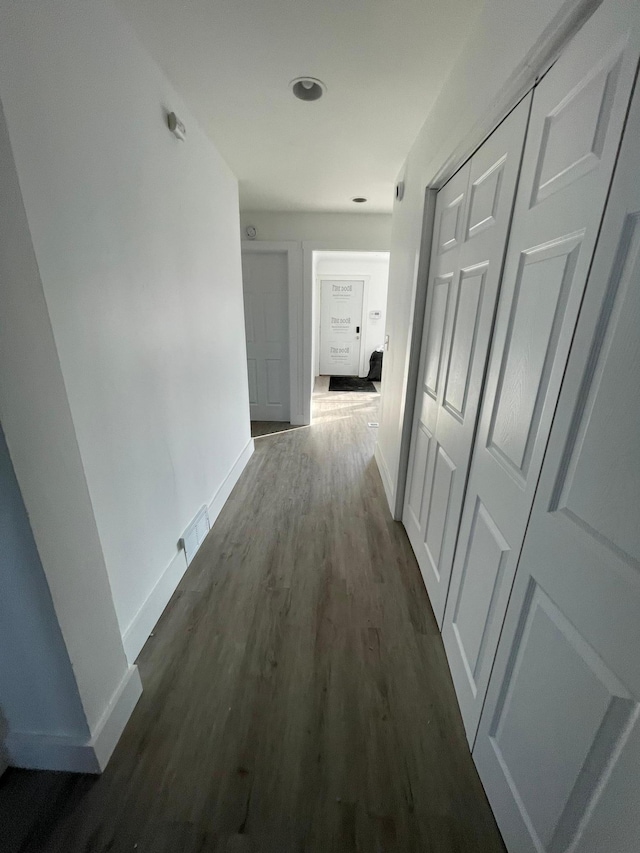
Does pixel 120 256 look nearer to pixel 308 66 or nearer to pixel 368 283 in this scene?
pixel 308 66

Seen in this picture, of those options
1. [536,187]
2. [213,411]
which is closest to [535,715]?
[536,187]

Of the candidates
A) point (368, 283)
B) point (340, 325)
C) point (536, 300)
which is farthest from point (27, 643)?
point (368, 283)

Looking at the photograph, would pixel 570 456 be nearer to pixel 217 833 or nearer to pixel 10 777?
pixel 217 833

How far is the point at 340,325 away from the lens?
7.08 meters

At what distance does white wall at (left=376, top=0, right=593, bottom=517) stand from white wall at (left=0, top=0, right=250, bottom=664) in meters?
1.28

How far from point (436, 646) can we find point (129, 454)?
154 centimetres

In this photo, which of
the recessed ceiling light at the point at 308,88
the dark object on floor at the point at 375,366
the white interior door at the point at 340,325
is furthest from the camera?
the dark object on floor at the point at 375,366

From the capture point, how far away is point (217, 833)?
38.2 inches

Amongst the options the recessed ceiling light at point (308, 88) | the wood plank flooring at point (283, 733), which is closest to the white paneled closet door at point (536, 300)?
the wood plank flooring at point (283, 733)

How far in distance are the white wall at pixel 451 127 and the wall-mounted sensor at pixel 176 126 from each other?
4.06 ft

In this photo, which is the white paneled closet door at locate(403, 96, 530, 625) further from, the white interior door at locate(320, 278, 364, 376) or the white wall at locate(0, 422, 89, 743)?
the white interior door at locate(320, 278, 364, 376)

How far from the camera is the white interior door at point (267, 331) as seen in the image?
4.03 metres

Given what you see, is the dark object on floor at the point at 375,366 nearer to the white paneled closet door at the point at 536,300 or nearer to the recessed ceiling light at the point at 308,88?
the recessed ceiling light at the point at 308,88

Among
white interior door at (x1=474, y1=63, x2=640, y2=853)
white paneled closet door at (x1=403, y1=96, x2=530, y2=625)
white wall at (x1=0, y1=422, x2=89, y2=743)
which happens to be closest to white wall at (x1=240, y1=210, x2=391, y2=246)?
white paneled closet door at (x1=403, y1=96, x2=530, y2=625)
